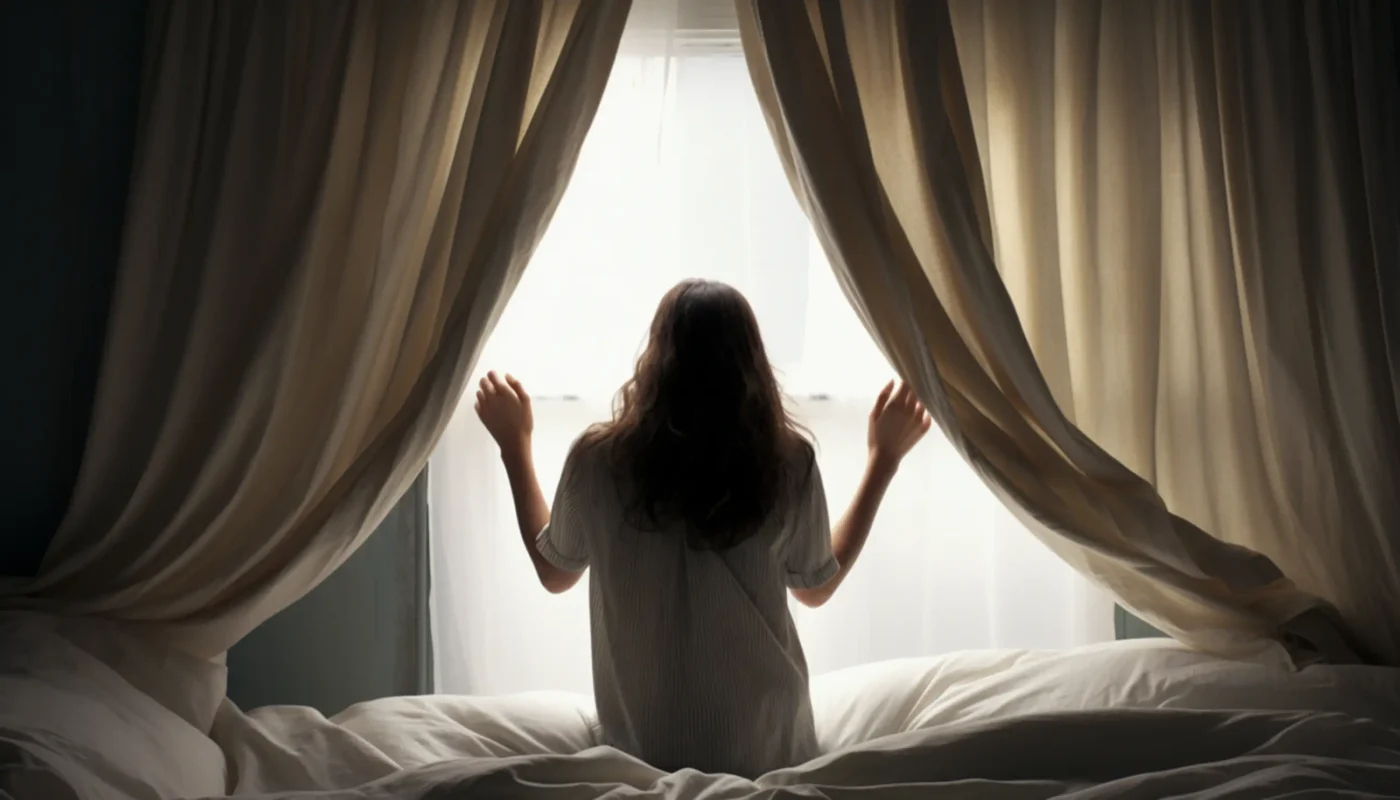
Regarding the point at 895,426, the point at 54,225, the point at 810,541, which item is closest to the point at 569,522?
the point at 810,541

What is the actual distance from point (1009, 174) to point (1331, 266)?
55 centimetres

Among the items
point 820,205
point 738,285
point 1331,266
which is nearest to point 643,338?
point 738,285

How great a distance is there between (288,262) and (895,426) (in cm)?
104

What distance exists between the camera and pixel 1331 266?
207 cm

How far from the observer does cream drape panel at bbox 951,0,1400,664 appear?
6.76 ft

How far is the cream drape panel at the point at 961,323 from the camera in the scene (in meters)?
1.99

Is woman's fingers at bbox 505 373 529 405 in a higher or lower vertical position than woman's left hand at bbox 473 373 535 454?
higher

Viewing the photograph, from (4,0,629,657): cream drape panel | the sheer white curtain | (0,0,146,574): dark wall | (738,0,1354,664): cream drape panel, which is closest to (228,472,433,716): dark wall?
the sheer white curtain

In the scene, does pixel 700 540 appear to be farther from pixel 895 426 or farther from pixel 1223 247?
pixel 1223 247

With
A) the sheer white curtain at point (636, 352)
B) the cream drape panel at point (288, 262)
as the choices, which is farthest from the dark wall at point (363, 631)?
the cream drape panel at point (288, 262)

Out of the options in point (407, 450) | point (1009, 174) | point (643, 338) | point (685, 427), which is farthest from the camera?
point (643, 338)

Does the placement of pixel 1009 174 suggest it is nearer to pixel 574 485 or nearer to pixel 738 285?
pixel 738 285

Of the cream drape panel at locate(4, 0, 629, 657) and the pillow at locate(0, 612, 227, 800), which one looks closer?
the pillow at locate(0, 612, 227, 800)

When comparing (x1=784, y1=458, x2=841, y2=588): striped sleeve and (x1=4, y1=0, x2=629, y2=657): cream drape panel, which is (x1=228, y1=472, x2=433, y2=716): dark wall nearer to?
(x1=4, y1=0, x2=629, y2=657): cream drape panel
